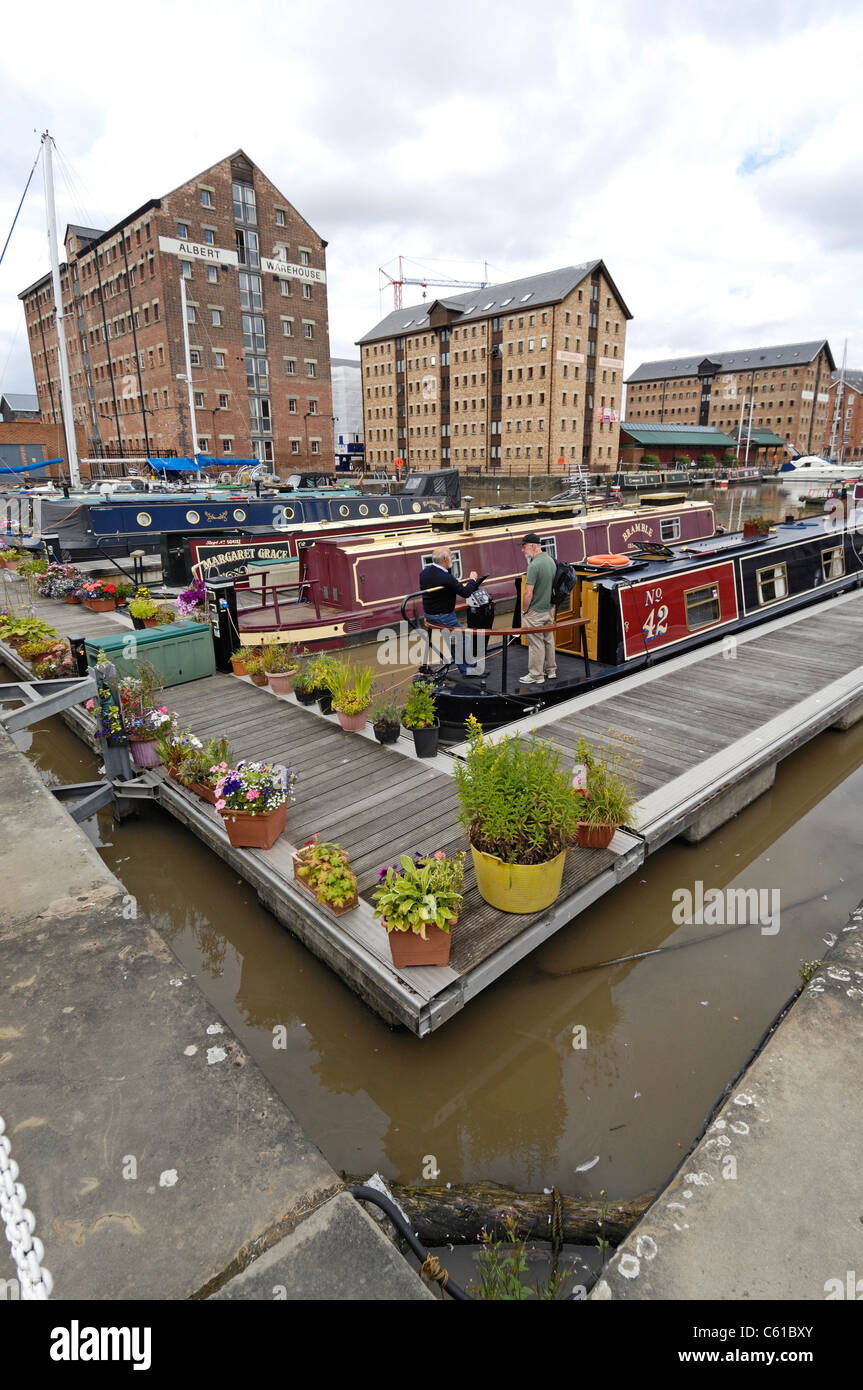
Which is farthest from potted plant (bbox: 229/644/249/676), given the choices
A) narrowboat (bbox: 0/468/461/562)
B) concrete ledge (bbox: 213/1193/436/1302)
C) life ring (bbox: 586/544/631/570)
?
concrete ledge (bbox: 213/1193/436/1302)

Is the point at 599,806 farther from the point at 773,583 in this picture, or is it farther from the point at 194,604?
the point at 773,583

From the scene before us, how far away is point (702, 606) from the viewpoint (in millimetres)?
11531

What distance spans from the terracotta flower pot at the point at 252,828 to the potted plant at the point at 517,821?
189 centimetres

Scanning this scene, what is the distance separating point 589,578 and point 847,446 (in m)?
126

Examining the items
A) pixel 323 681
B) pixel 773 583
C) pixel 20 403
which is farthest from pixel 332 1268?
pixel 20 403

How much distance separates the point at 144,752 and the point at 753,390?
10596 cm

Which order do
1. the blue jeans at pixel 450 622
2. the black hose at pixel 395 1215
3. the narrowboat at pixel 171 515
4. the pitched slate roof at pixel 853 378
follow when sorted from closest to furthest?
the black hose at pixel 395 1215 < the blue jeans at pixel 450 622 < the narrowboat at pixel 171 515 < the pitched slate roof at pixel 853 378

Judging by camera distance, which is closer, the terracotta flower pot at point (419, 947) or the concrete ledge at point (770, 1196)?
the concrete ledge at point (770, 1196)

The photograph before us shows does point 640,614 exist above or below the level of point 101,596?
above

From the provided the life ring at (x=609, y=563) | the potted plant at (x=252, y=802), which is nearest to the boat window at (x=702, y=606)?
the life ring at (x=609, y=563)

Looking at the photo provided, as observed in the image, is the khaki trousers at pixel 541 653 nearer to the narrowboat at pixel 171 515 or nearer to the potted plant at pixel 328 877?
the potted plant at pixel 328 877

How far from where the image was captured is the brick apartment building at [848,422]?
102 meters

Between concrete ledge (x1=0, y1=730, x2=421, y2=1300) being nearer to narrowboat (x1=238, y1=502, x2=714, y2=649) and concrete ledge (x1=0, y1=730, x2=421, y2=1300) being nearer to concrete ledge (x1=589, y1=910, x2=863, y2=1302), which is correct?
concrete ledge (x1=589, y1=910, x2=863, y2=1302)
